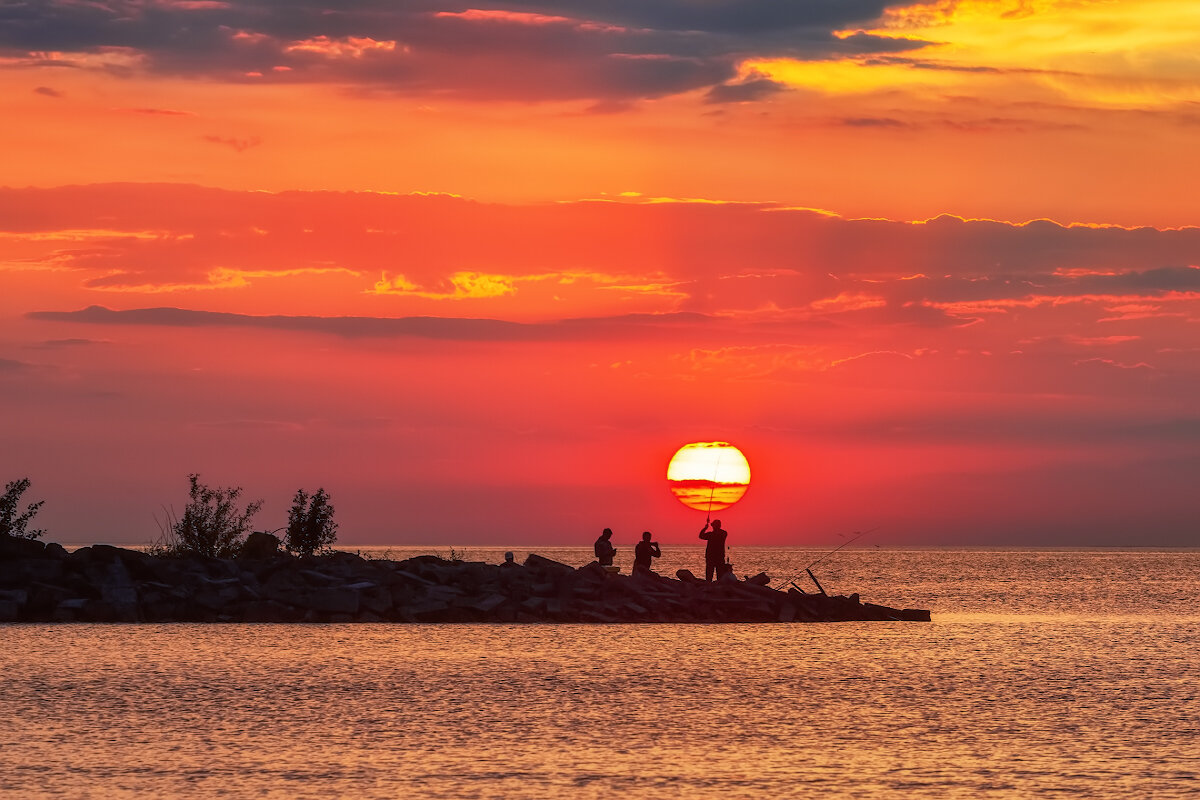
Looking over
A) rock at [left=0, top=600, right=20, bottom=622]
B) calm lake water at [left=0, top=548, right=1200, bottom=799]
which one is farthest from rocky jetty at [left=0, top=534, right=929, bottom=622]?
calm lake water at [left=0, top=548, right=1200, bottom=799]

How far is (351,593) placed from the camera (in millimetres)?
49594

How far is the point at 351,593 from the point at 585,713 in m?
23.2

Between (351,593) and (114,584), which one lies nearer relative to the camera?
(351,593)

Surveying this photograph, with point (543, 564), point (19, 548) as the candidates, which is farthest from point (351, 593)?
point (19, 548)

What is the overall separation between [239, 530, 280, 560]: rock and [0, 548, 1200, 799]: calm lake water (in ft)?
31.1

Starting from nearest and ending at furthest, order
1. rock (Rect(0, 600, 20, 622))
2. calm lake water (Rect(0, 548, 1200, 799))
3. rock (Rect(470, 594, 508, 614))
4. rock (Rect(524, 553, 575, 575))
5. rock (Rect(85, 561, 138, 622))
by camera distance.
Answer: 1. calm lake water (Rect(0, 548, 1200, 799))
2. rock (Rect(0, 600, 20, 622))
3. rock (Rect(85, 561, 138, 622))
4. rock (Rect(470, 594, 508, 614))
5. rock (Rect(524, 553, 575, 575))

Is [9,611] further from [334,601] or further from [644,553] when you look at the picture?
[644,553]

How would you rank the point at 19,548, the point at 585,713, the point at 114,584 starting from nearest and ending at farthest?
the point at 585,713 → the point at 114,584 → the point at 19,548

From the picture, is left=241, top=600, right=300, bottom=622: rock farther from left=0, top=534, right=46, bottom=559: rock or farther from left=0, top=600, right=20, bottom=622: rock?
left=0, top=534, right=46, bottom=559: rock

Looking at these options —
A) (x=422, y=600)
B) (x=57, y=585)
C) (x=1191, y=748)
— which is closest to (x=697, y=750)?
(x=1191, y=748)

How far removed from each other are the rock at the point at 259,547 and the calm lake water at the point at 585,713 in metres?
9.49

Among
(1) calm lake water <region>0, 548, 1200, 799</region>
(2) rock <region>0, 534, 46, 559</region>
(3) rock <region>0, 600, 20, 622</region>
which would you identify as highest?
(2) rock <region>0, 534, 46, 559</region>

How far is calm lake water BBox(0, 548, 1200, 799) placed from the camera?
67.7ft

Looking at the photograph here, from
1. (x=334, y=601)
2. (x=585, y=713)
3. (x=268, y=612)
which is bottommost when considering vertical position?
(x=585, y=713)
